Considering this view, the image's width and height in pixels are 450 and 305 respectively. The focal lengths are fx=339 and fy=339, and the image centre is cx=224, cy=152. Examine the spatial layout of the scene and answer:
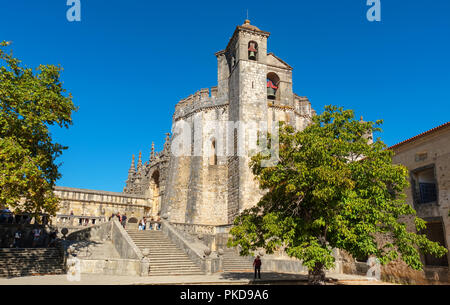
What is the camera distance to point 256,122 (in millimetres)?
27984

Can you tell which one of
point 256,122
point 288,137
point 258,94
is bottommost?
point 288,137

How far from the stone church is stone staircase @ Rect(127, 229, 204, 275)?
6.76 metres

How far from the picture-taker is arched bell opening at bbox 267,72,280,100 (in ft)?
103

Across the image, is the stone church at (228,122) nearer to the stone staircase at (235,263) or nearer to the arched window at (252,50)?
the arched window at (252,50)

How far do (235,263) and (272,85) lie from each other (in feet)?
59.8

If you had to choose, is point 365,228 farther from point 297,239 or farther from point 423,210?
point 423,210

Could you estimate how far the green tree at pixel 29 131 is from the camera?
1293cm

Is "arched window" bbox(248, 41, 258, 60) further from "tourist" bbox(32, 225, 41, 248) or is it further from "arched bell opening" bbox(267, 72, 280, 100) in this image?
"tourist" bbox(32, 225, 41, 248)

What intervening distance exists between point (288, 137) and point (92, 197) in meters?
21.1

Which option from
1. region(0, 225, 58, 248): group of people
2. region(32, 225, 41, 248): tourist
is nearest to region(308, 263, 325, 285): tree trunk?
region(0, 225, 58, 248): group of people

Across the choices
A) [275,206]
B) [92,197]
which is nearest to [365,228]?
[275,206]

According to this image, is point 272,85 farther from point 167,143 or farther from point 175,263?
point 175,263

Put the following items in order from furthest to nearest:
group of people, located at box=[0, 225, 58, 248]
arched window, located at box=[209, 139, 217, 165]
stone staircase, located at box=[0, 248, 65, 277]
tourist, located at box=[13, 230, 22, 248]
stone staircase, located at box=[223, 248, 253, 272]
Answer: arched window, located at box=[209, 139, 217, 165] < stone staircase, located at box=[223, 248, 253, 272] < group of people, located at box=[0, 225, 58, 248] < tourist, located at box=[13, 230, 22, 248] < stone staircase, located at box=[0, 248, 65, 277]

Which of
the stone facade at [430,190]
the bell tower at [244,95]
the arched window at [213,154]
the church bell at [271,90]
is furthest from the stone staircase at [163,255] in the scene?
the church bell at [271,90]
